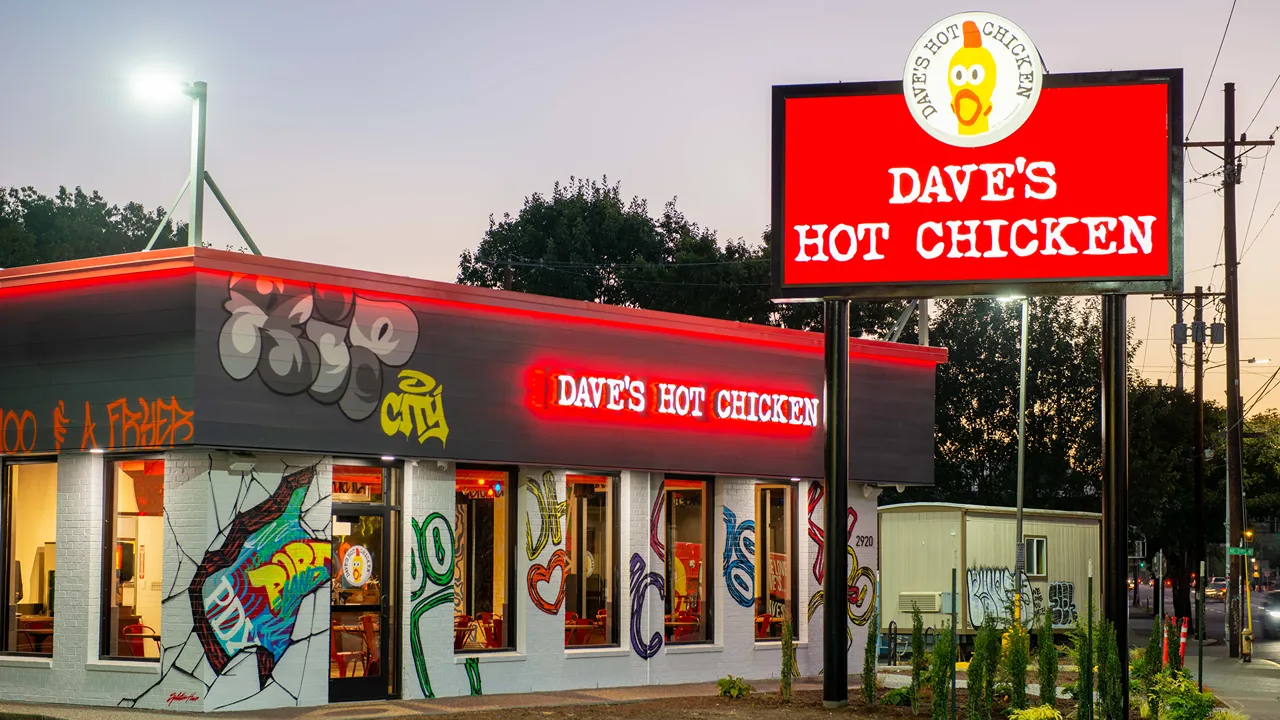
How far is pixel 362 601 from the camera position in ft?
60.5

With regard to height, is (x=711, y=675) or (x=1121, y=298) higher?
(x=1121, y=298)

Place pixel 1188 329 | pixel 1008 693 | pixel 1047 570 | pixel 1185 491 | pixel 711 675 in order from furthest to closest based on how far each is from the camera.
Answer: pixel 1185 491 < pixel 1188 329 < pixel 1047 570 < pixel 711 675 < pixel 1008 693

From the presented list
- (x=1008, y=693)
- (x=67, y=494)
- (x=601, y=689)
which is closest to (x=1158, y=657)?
(x=1008, y=693)

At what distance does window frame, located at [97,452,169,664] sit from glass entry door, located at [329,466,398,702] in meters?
2.12

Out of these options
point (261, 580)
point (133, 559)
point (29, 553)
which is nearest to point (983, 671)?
point (261, 580)

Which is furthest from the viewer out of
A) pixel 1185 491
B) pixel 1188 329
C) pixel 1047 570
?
pixel 1185 491

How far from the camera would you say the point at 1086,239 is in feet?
56.9

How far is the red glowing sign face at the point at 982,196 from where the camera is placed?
1727 cm

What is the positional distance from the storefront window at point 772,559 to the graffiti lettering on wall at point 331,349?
6490mm

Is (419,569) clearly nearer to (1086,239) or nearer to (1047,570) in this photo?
(1086,239)

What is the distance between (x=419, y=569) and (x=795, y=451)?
Answer: 6743 mm

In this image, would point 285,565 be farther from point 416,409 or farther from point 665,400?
point 665,400

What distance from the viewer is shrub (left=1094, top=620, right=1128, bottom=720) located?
16406 mm

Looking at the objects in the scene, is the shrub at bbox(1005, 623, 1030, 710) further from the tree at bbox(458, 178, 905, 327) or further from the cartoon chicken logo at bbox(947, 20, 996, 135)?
the tree at bbox(458, 178, 905, 327)
